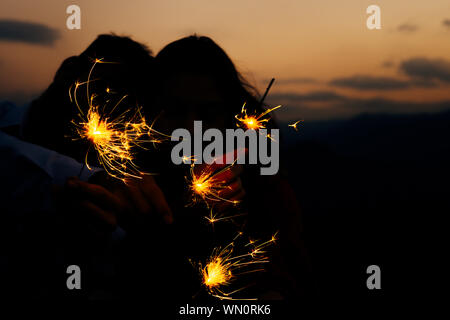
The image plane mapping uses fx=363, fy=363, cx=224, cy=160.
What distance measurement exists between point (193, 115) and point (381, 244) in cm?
767

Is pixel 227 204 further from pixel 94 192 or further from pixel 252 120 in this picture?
pixel 94 192

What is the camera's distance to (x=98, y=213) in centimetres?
141

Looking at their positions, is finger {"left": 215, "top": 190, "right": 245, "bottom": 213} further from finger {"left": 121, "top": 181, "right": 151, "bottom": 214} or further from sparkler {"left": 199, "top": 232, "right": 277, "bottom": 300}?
finger {"left": 121, "top": 181, "right": 151, "bottom": 214}

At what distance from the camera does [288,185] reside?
10.7 feet

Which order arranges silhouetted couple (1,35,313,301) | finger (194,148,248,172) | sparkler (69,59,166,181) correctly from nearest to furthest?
silhouetted couple (1,35,313,301) → sparkler (69,59,166,181) → finger (194,148,248,172)

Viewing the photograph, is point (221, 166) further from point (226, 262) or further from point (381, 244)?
point (381, 244)

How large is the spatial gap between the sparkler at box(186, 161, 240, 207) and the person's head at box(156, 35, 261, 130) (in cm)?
59

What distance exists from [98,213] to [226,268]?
1096mm

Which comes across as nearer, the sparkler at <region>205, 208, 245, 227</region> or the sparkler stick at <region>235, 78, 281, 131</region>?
the sparkler at <region>205, 208, 245, 227</region>

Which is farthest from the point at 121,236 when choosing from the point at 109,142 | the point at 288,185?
the point at 288,185

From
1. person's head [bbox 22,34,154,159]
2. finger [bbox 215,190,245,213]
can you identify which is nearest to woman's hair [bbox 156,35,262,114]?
person's head [bbox 22,34,154,159]

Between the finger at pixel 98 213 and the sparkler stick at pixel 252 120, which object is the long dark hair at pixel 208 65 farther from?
the finger at pixel 98 213

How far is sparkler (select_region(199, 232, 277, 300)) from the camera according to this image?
2.03m

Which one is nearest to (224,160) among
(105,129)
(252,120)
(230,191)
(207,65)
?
(230,191)
